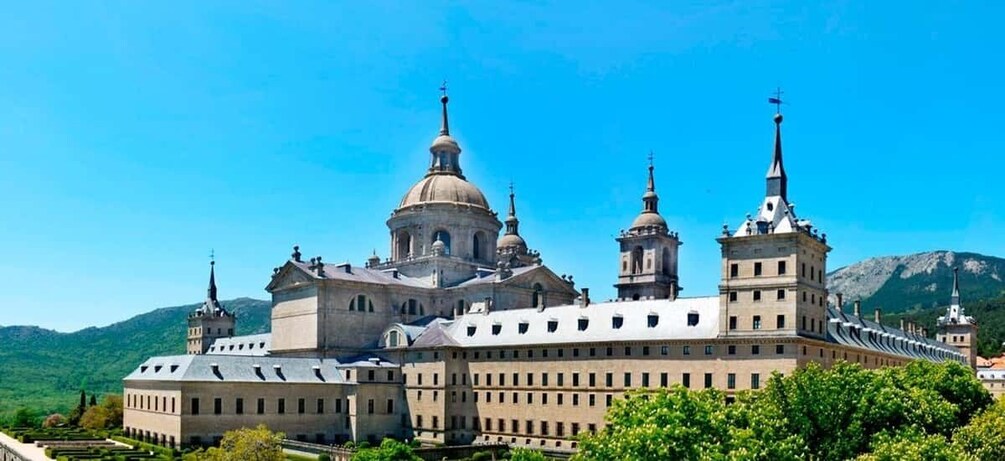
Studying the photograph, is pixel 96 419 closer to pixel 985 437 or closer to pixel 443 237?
pixel 443 237

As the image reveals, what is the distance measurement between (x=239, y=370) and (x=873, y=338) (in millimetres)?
54604

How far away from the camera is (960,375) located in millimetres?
57188

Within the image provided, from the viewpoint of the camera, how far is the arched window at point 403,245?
104312 mm

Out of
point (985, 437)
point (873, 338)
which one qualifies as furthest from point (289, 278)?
point (985, 437)

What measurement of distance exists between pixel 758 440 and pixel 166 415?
5570 cm

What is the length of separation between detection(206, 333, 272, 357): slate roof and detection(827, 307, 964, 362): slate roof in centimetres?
7035

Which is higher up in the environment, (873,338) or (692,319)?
(692,319)

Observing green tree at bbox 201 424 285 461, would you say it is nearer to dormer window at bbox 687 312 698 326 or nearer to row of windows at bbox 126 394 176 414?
row of windows at bbox 126 394 176 414

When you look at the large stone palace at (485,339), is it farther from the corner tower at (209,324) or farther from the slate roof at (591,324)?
the corner tower at (209,324)

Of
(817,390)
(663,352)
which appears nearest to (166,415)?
(663,352)

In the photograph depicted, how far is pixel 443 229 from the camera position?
101625 millimetres

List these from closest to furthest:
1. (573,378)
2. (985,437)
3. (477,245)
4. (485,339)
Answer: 1. (985,437)
2. (573,378)
3. (485,339)
4. (477,245)

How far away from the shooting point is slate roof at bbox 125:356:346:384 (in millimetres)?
78250

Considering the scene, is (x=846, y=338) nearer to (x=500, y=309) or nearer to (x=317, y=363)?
(x=500, y=309)
